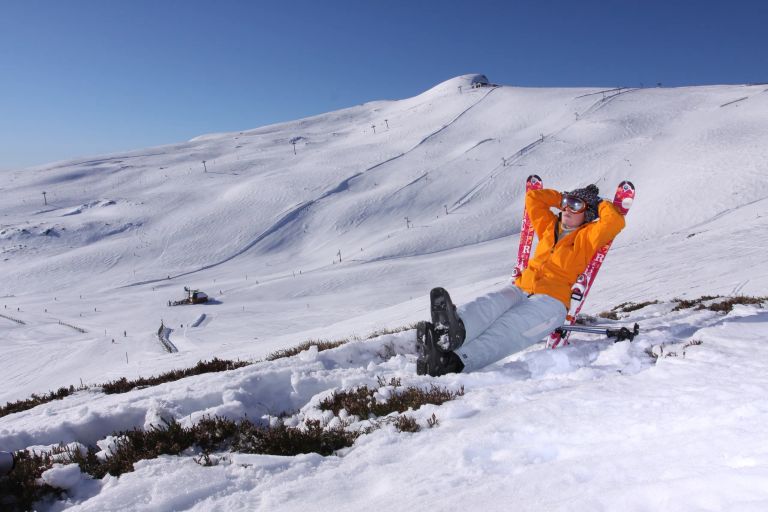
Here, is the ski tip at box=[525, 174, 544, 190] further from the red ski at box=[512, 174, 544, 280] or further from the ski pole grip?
the ski pole grip

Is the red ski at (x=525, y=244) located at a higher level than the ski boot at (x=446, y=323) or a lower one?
higher

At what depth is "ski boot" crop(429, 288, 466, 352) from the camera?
5.04 meters

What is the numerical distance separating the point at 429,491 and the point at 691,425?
5.30ft

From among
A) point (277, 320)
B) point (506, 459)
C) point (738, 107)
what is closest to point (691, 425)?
point (506, 459)

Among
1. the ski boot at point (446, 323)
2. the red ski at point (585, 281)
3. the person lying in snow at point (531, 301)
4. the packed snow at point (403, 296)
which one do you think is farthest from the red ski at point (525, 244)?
the ski boot at point (446, 323)

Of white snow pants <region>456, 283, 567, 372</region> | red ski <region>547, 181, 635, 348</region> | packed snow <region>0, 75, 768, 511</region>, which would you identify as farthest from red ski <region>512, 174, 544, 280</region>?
packed snow <region>0, 75, 768, 511</region>

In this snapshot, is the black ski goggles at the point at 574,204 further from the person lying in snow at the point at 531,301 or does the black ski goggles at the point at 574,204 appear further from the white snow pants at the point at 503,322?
the white snow pants at the point at 503,322

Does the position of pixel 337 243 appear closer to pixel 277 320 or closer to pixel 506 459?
pixel 277 320

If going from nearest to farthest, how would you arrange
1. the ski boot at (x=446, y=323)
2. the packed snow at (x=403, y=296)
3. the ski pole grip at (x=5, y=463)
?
the packed snow at (x=403, y=296) < the ski pole grip at (x=5, y=463) < the ski boot at (x=446, y=323)

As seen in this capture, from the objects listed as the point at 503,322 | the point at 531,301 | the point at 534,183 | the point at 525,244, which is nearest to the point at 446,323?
the point at 503,322

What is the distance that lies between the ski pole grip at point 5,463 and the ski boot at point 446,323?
3.75 m

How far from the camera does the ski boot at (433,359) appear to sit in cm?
511

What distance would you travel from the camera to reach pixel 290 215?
57562 mm

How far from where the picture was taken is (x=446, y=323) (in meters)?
5.08
